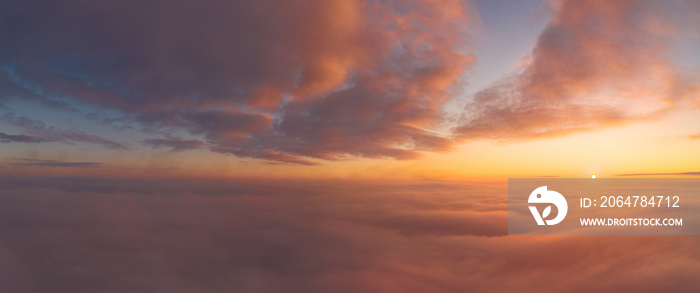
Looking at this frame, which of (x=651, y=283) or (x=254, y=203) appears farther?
(x=254, y=203)

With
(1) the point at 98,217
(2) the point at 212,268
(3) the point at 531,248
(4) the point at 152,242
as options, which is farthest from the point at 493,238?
Result: (1) the point at 98,217

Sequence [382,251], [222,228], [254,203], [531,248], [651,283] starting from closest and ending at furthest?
1. [651,283]
2. [382,251]
3. [531,248]
4. [222,228]
5. [254,203]

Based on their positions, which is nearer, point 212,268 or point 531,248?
point 212,268

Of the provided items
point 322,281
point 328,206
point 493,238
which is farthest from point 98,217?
point 493,238

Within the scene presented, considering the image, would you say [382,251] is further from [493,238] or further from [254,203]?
[254,203]

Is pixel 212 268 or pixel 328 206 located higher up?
pixel 328 206

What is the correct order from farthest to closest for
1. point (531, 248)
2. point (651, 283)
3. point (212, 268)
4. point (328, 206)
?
point (328, 206) < point (531, 248) < point (212, 268) < point (651, 283)

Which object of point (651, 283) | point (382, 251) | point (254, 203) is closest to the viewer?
point (651, 283)

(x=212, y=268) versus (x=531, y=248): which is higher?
(x=531, y=248)

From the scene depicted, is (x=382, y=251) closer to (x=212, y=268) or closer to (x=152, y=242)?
(x=212, y=268)
